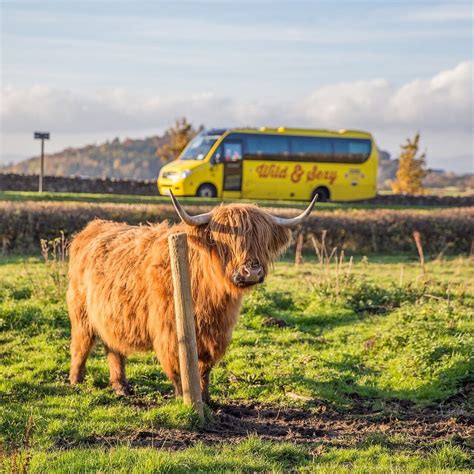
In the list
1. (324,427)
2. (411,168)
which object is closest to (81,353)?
(324,427)

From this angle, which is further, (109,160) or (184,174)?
(109,160)

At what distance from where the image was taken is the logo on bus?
1355 inches

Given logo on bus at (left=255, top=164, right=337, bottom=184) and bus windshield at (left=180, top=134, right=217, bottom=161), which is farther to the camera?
logo on bus at (left=255, top=164, right=337, bottom=184)

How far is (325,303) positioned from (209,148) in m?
21.4

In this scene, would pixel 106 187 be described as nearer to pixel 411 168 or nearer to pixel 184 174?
pixel 184 174

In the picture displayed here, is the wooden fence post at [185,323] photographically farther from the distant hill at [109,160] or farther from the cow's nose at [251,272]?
the distant hill at [109,160]

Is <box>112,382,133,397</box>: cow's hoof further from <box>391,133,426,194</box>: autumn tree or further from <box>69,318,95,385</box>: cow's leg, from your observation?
<box>391,133,426,194</box>: autumn tree

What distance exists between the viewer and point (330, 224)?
21.2 meters

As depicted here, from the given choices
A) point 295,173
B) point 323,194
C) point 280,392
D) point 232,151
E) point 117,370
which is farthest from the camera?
point 323,194

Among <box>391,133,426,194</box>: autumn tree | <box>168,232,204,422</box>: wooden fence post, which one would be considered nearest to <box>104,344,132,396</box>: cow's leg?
<box>168,232,204,422</box>: wooden fence post

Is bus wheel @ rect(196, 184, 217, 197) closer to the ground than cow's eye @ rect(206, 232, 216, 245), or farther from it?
farther from it

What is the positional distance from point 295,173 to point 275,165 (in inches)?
43.8

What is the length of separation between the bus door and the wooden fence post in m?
26.5

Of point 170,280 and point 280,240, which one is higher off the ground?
point 280,240
